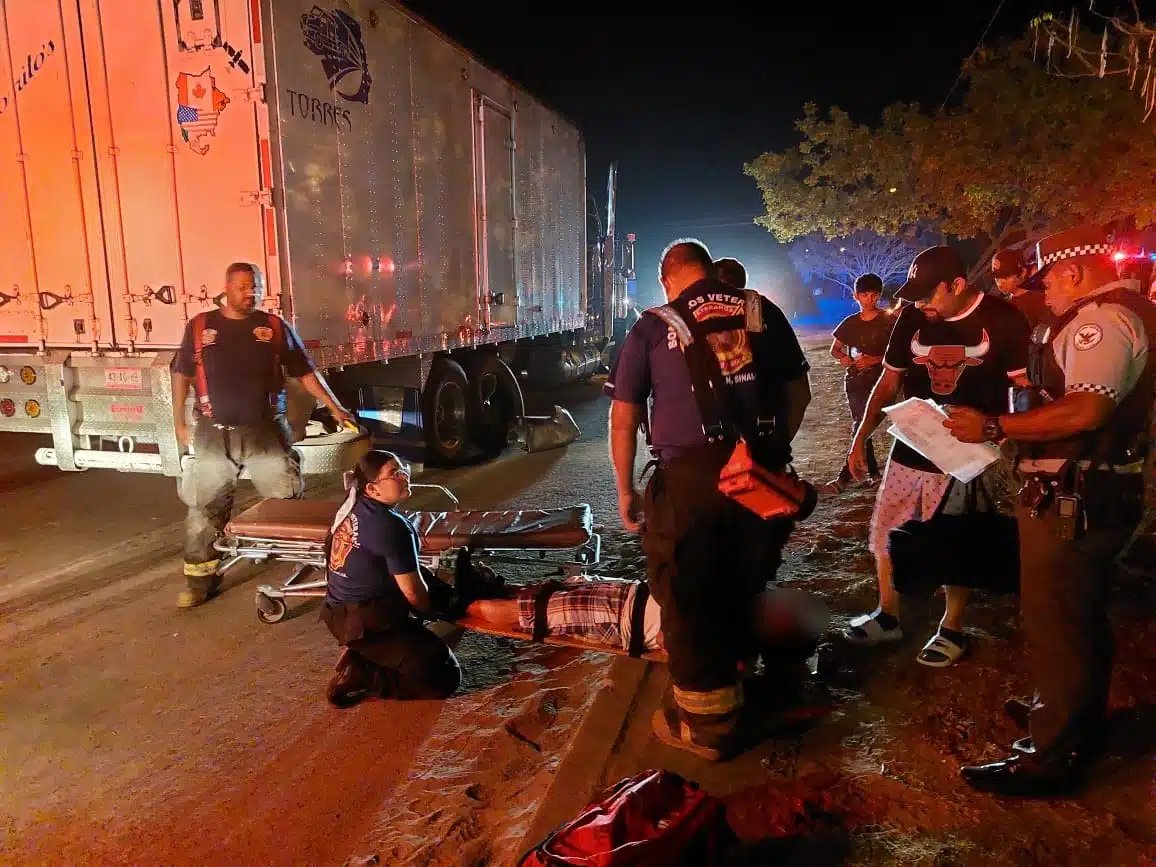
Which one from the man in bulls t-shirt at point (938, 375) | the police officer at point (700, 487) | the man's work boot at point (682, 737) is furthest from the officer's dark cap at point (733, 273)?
the man's work boot at point (682, 737)

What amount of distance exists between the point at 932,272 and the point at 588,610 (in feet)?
6.78

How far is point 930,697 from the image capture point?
3.16 metres

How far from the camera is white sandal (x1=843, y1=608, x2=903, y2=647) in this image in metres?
3.65

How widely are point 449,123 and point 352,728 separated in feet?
20.8

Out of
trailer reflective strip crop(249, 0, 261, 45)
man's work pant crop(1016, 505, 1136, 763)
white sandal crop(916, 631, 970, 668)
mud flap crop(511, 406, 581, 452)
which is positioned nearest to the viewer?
man's work pant crop(1016, 505, 1136, 763)

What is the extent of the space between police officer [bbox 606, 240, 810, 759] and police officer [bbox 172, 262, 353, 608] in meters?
2.64

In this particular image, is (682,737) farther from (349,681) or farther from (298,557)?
(298,557)

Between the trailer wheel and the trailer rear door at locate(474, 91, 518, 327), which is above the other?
the trailer rear door at locate(474, 91, 518, 327)

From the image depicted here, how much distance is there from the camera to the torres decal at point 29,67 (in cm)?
588

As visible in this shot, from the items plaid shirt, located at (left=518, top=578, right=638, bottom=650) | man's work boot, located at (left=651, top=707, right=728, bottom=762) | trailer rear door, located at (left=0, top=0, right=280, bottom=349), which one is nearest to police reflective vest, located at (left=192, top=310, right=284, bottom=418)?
trailer rear door, located at (left=0, top=0, right=280, bottom=349)

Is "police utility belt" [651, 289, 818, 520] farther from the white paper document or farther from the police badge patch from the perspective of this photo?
the police badge patch

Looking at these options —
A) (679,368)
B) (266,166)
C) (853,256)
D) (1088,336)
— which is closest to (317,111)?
(266,166)

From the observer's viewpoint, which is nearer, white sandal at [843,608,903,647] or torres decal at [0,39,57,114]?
white sandal at [843,608,903,647]

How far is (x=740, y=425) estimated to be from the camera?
2.83 m
